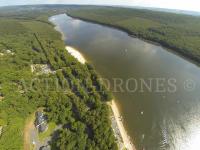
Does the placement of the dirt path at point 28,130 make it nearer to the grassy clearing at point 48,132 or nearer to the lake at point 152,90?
the grassy clearing at point 48,132

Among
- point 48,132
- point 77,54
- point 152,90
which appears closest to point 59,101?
point 48,132

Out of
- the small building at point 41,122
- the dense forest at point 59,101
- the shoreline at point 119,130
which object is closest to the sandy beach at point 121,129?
the shoreline at point 119,130

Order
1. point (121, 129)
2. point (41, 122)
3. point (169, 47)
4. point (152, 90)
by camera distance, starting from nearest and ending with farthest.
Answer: point (41, 122) → point (121, 129) → point (152, 90) → point (169, 47)

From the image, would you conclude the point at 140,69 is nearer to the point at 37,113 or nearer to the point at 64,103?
the point at 64,103

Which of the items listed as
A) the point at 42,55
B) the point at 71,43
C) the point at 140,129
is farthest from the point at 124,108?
the point at 71,43

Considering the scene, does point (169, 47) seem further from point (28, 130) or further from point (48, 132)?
point (28, 130)

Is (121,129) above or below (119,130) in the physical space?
below

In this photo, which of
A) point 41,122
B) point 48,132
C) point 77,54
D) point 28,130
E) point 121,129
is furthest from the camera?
point 77,54
